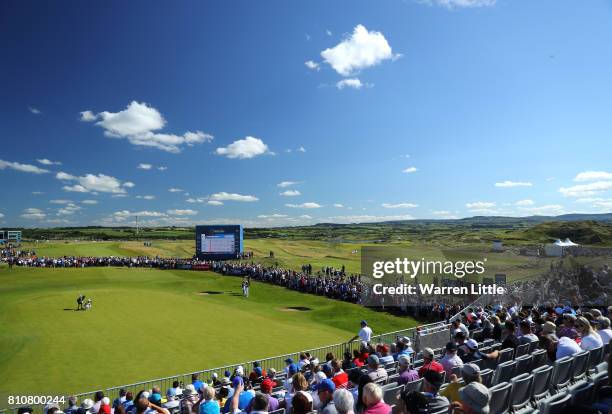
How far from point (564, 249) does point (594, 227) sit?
70.9 m

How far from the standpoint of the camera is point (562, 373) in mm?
7039

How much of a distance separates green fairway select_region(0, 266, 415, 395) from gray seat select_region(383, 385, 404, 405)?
40.3ft

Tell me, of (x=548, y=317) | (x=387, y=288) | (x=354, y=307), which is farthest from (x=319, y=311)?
(x=548, y=317)

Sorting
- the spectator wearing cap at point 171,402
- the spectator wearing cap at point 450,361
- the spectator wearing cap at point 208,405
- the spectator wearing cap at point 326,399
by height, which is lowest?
the spectator wearing cap at point 171,402

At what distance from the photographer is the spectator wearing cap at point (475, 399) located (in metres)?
4.78

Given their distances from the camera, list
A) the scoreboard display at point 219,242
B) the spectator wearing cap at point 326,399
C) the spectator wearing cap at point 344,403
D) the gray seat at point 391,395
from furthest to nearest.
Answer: the scoreboard display at point 219,242
the gray seat at point 391,395
the spectator wearing cap at point 326,399
the spectator wearing cap at point 344,403

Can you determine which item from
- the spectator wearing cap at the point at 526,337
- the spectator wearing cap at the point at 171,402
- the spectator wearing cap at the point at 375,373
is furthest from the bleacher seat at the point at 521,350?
the spectator wearing cap at the point at 171,402

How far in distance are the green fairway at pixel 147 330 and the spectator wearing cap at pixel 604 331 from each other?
13.4 m

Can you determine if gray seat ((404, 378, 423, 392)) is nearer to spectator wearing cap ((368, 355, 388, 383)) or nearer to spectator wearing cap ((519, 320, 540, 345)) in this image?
spectator wearing cap ((368, 355, 388, 383))

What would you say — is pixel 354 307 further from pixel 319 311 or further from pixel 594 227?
pixel 594 227

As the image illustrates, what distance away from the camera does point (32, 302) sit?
30078 millimetres

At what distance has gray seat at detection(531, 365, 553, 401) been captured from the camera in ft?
21.2

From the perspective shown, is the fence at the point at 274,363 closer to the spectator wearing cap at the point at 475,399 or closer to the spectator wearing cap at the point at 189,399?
the spectator wearing cap at the point at 189,399

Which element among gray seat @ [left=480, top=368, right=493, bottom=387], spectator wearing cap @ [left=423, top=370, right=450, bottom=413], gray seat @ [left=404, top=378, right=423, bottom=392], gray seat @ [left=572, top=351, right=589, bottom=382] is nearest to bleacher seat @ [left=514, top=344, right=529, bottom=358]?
gray seat @ [left=572, top=351, right=589, bottom=382]
